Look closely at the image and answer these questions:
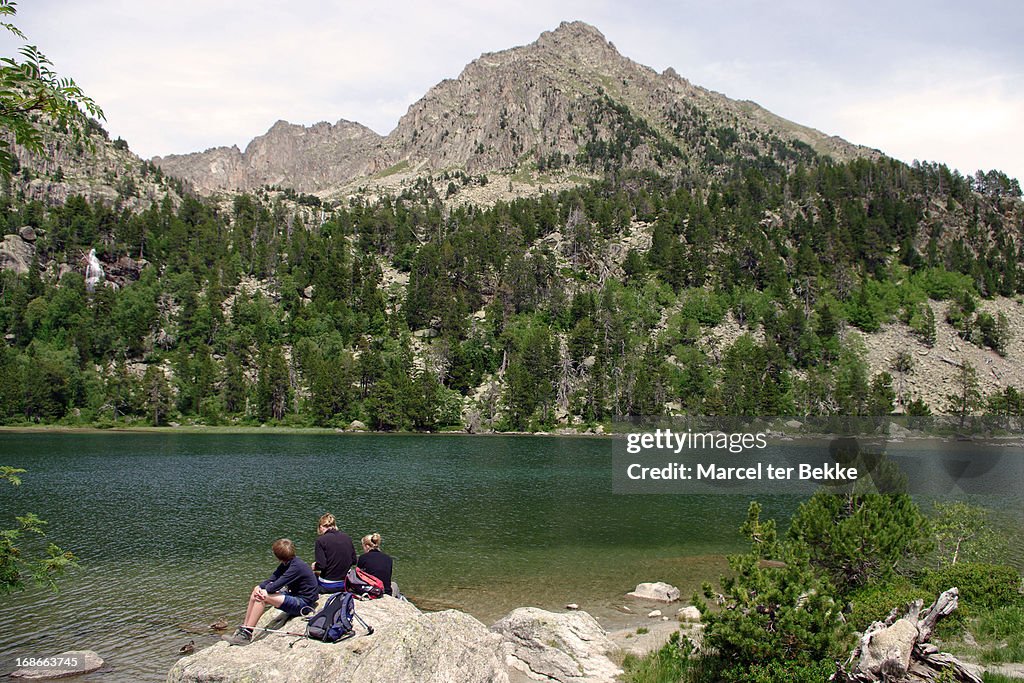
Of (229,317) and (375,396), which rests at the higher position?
(229,317)

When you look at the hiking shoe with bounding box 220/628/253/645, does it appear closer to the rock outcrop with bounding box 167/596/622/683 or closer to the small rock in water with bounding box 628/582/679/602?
the rock outcrop with bounding box 167/596/622/683

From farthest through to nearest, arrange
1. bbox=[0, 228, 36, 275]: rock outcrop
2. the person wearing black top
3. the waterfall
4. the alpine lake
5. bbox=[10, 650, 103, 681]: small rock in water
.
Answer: bbox=[0, 228, 36, 275]: rock outcrop, the waterfall, the alpine lake, bbox=[10, 650, 103, 681]: small rock in water, the person wearing black top

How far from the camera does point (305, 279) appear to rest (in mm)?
167625

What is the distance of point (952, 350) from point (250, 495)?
148 metres

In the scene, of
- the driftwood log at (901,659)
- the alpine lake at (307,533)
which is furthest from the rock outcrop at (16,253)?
the driftwood log at (901,659)

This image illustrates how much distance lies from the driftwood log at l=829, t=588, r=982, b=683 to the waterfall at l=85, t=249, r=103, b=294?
185 meters

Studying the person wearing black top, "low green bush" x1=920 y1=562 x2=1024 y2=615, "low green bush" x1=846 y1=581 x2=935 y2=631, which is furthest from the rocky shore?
"low green bush" x1=920 y1=562 x2=1024 y2=615

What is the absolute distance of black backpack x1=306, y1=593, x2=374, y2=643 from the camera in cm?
1205

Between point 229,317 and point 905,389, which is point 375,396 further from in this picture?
point 905,389

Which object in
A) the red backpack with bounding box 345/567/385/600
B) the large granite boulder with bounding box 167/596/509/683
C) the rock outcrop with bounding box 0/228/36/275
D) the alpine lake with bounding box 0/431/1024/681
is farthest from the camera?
the rock outcrop with bounding box 0/228/36/275

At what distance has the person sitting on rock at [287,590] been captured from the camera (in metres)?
12.7

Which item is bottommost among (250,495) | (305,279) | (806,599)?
(250,495)

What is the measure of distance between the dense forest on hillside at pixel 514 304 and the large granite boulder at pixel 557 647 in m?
106

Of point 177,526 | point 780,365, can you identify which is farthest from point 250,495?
point 780,365
